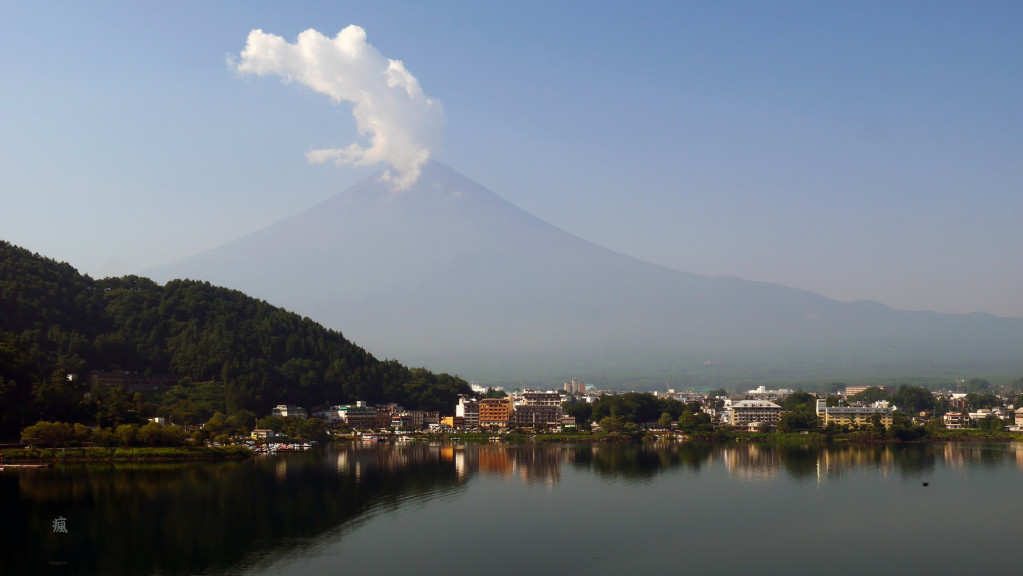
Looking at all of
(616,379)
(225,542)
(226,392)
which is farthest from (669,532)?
(616,379)

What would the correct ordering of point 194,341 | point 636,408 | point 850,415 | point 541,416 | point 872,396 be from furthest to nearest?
point 872,396, point 541,416, point 194,341, point 636,408, point 850,415

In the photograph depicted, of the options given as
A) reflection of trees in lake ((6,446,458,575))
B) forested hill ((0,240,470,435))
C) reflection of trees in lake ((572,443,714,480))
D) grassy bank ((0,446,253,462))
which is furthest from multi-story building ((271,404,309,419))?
reflection of trees in lake ((6,446,458,575))

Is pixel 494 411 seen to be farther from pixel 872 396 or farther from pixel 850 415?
pixel 872 396

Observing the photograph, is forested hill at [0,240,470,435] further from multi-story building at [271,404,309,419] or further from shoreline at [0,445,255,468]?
shoreline at [0,445,255,468]

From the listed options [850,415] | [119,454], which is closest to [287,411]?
[119,454]

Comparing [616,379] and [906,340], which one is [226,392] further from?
[906,340]

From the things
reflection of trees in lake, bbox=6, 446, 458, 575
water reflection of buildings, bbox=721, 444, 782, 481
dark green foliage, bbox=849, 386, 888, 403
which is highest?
dark green foliage, bbox=849, 386, 888, 403

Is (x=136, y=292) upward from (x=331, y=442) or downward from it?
upward
